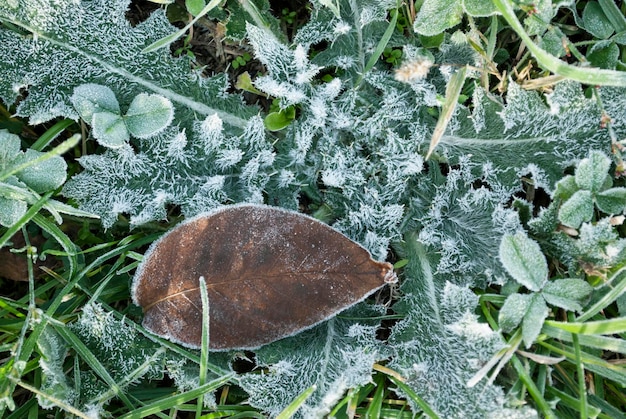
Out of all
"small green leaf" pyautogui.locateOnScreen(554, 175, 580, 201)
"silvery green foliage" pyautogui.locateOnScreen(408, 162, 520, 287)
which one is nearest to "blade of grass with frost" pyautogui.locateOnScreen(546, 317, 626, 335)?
"silvery green foliage" pyautogui.locateOnScreen(408, 162, 520, 287)

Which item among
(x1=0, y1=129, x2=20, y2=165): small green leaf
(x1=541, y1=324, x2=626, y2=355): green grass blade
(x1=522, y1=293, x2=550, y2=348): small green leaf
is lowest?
(x1=541, y1=324, x2=626, y2=355): green grass blade

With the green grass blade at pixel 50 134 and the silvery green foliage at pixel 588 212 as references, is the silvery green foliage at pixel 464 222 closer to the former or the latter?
the silvery green foliage at pixel 588 212

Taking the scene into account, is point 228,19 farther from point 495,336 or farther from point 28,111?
point 495,336

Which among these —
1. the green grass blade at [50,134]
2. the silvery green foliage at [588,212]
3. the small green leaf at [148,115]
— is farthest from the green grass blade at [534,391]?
the green grass blade at [50,134]

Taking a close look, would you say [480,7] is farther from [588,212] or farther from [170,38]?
[170,38]

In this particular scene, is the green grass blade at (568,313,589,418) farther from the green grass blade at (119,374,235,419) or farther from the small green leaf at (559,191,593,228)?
the green grass blade at (119,374,235,419)
